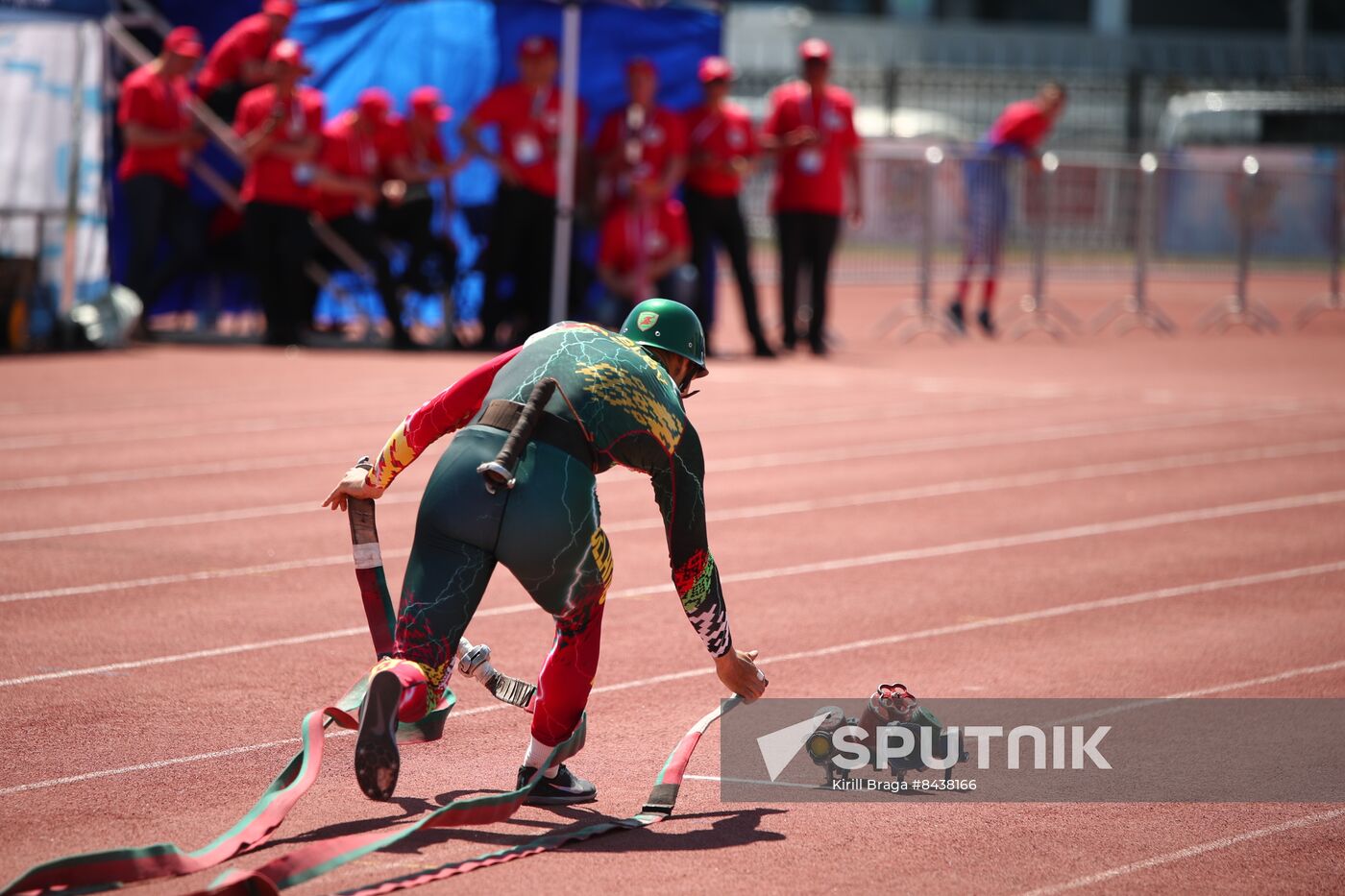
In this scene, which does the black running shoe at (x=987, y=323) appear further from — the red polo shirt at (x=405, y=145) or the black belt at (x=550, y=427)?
the black belt at (x=550, y=427)

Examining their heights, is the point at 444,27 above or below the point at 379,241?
above

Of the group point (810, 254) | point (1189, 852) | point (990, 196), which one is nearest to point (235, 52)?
point (810, 254)

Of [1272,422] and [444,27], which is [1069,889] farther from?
[444,27]

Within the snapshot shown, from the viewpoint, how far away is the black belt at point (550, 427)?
202 inches

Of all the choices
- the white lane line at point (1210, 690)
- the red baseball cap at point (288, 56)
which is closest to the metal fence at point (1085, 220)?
the red baseball cap at point (288, 56)

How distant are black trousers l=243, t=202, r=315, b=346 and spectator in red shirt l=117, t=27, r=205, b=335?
0.73 metres

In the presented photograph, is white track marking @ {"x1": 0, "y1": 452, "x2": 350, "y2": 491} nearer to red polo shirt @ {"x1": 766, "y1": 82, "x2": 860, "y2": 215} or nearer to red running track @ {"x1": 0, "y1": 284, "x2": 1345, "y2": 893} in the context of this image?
red running track @ {"x1": 0, "y1": 284, "x2": 1345, "y2": 893}

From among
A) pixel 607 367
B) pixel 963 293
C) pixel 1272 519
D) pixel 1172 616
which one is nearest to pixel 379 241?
pixel 963 293

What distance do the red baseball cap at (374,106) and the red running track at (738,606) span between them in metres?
2.73

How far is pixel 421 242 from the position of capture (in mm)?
18453

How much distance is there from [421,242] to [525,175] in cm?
123

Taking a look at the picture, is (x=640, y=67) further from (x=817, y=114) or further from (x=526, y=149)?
(x=817, y=114)

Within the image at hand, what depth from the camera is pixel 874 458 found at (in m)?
12.8

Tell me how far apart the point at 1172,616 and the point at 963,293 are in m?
14.2
